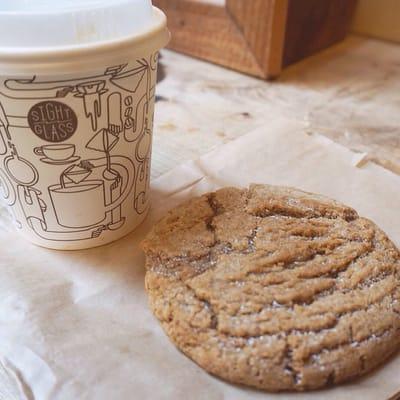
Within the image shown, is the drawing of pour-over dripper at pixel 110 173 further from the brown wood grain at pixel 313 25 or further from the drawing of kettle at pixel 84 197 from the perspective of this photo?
the brown wood grain at pixel 313 25

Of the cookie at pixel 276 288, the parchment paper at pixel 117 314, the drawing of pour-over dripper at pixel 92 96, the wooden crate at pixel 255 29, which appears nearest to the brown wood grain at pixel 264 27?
the wooden crate at pixel 255 29

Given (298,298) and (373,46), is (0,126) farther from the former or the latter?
(373,46)

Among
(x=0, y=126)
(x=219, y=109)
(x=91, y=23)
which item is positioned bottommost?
(x=219, y=109)

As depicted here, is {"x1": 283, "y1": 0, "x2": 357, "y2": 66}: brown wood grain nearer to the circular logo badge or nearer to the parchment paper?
the parchment paper

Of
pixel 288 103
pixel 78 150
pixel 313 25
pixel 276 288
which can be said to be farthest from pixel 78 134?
pixel 313 25

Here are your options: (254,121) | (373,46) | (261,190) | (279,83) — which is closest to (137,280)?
(261,190)

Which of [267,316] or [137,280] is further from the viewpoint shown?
[137,280]

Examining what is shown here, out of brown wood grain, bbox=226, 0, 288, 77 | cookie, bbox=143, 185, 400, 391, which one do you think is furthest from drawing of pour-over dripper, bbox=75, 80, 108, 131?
brown wood grain, bbox=226, 0, 288, 77
